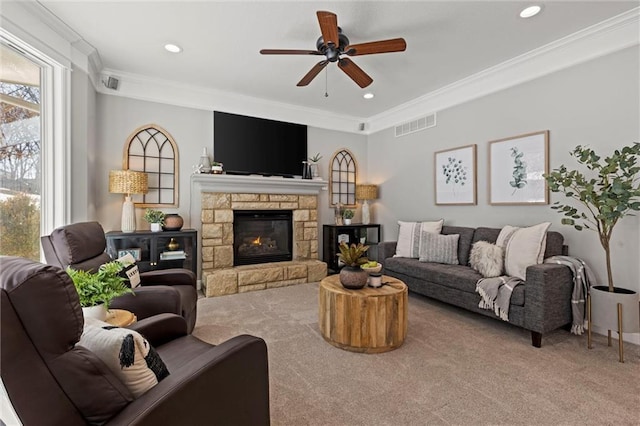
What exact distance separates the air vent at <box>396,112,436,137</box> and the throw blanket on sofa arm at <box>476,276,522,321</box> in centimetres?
249

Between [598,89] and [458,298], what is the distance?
236 cm

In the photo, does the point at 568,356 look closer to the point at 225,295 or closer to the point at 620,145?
the point at 620,145

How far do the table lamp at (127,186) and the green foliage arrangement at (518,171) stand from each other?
430cm

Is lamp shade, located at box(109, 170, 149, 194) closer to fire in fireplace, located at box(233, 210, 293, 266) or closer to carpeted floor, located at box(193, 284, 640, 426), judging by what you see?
fire in fireplace, located at box(233, 210, 293, 266)

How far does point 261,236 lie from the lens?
4.67m

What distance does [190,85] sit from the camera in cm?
400

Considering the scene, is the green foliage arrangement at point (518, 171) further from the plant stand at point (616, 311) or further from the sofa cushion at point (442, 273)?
the plant stand at point (616, 311)

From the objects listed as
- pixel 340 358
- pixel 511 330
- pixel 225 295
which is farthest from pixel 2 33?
pixel 511 330

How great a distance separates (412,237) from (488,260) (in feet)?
3.83

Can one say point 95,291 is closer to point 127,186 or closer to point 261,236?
point 127,186

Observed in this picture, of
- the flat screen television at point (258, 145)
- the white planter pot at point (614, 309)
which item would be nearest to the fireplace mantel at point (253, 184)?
the flat screen television at point (258, 145)

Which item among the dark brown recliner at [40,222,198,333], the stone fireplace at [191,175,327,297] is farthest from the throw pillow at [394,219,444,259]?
the dark brown recliner at [40,222,198,333]

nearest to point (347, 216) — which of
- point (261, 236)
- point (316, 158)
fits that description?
point (316, 158)

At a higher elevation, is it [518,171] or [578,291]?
[518,171]
